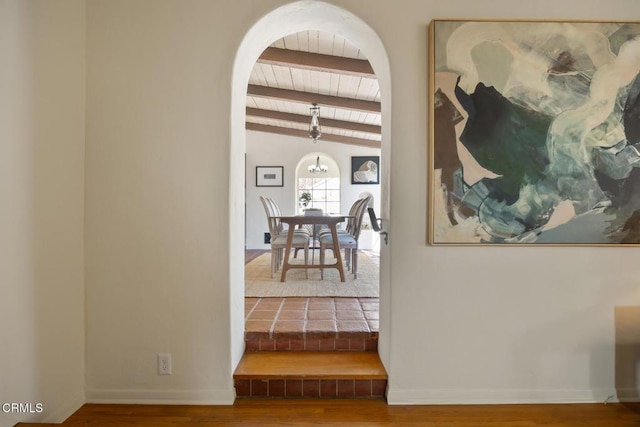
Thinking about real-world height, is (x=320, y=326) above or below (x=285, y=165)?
below

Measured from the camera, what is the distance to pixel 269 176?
22.0 ft

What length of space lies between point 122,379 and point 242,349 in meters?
A: 0.63

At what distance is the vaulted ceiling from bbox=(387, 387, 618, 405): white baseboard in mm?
2636

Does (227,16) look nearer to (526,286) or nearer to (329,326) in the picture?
(329,326)

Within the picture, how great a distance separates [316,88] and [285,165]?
2760 millimetres

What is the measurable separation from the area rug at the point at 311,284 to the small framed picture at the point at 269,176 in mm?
2989

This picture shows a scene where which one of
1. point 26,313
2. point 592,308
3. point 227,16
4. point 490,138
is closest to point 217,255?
point 26,313

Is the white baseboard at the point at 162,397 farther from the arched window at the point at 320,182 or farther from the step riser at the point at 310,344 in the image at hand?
the arched window at the point at 320,182

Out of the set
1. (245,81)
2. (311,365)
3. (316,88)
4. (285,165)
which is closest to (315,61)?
(316,88)

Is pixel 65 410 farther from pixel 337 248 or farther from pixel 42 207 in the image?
pixel 337 248

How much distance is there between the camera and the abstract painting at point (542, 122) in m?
1.62

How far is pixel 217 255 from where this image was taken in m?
1.66

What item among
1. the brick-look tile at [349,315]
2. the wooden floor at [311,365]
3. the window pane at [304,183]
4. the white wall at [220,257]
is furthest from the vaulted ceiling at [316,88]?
the wooden floor at [311,365]

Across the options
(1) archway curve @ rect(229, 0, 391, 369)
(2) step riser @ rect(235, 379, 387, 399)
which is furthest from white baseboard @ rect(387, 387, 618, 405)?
(1) archway curve @ rect(229, 0, 391, 369)
